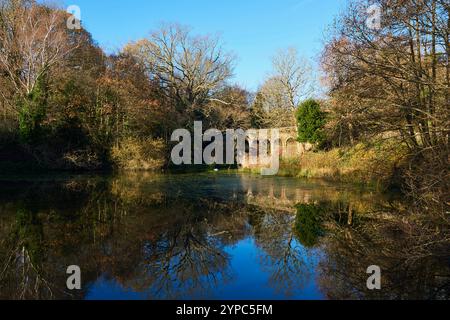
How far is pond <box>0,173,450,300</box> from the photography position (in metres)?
4.64

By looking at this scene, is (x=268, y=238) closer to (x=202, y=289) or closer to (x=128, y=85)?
(x=202, y=289)

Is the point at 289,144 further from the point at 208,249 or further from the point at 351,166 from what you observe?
the point at 208,249

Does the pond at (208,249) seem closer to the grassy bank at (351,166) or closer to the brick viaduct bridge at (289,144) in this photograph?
the grassy bank at (351,166)

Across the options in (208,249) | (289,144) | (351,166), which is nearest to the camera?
(208,249)

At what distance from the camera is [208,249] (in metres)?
6.55

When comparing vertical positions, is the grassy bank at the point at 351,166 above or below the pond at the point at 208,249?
above

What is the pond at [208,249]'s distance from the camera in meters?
4.64

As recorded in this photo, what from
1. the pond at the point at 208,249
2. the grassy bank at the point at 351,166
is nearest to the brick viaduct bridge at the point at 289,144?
the grassy bank at the point at 351,166

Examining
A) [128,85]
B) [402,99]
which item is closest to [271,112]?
[128,85]

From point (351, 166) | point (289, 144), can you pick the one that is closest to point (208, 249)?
point (351, 166)

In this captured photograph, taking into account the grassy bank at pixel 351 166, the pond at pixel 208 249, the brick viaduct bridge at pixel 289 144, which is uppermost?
the brick viaduct bridge at pixel 289 144

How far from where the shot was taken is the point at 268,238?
7.37 m

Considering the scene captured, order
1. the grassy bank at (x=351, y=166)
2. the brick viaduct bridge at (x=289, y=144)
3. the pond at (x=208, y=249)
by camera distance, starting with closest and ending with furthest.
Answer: the pond at (x=208, y=249)
the grassy bank at (x=351, y=166)
the brick viaduct bridge at (x=289, y=144)

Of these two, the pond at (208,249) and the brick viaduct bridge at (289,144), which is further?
the brick viaduct bridge at (289,144)
